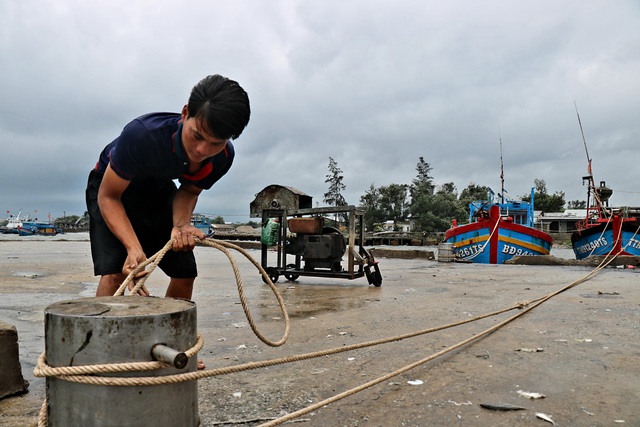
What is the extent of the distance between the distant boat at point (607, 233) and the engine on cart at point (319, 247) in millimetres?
9017

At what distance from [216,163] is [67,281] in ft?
21.0

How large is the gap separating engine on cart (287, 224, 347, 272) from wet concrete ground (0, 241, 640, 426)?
5.64ft

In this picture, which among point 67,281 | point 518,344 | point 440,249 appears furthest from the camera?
point 440,249

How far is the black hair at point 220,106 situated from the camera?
6.13 ft

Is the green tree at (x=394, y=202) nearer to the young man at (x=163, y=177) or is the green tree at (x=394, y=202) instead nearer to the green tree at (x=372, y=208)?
the green tree at (x=372, y=208)

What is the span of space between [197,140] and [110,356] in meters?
1.05

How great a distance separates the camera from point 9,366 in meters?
2.21

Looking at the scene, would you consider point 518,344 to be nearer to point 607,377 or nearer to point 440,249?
point 607,377

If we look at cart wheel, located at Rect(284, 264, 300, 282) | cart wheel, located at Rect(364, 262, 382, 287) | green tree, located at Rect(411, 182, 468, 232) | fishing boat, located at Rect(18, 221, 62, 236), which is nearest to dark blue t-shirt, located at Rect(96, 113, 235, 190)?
cart wheel, located at Rect(364, 262, 382, 287)

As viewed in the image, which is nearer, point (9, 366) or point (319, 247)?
point (9, 366)

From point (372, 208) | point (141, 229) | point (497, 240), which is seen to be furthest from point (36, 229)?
point (141, 229)

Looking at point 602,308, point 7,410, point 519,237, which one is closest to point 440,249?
point 519,237

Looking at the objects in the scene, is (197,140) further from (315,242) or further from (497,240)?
(497,240)

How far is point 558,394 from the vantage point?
2.19 metres
